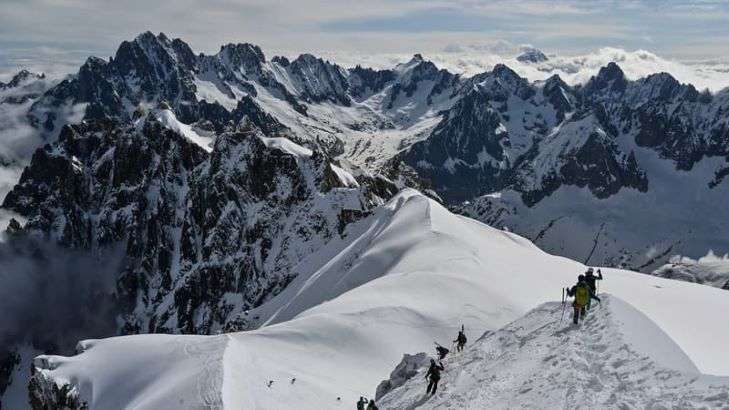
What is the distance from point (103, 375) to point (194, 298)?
147250 mm

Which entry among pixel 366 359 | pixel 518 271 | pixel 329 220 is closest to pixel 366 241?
pixel 518 271

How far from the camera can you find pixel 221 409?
40.8 m

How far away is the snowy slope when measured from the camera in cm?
2562

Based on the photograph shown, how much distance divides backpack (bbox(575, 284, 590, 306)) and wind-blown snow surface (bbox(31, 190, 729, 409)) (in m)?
5.98

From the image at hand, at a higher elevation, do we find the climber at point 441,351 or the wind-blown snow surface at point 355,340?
the climber at point 441,351

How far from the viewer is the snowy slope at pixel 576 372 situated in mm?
25625

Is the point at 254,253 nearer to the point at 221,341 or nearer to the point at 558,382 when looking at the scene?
the point at 221,341

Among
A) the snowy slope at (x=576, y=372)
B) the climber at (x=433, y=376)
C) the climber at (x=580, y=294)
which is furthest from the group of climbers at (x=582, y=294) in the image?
the climber at (x=433, y=376)

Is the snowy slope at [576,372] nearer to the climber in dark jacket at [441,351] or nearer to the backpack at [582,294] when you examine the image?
the backpack at [582,294]

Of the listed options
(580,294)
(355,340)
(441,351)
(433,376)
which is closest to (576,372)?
(580,294)

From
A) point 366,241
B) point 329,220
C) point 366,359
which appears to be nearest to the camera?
point 366,359

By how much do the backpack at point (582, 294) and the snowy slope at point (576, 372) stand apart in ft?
4.26

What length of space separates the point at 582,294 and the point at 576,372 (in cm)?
605

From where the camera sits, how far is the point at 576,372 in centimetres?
2939
